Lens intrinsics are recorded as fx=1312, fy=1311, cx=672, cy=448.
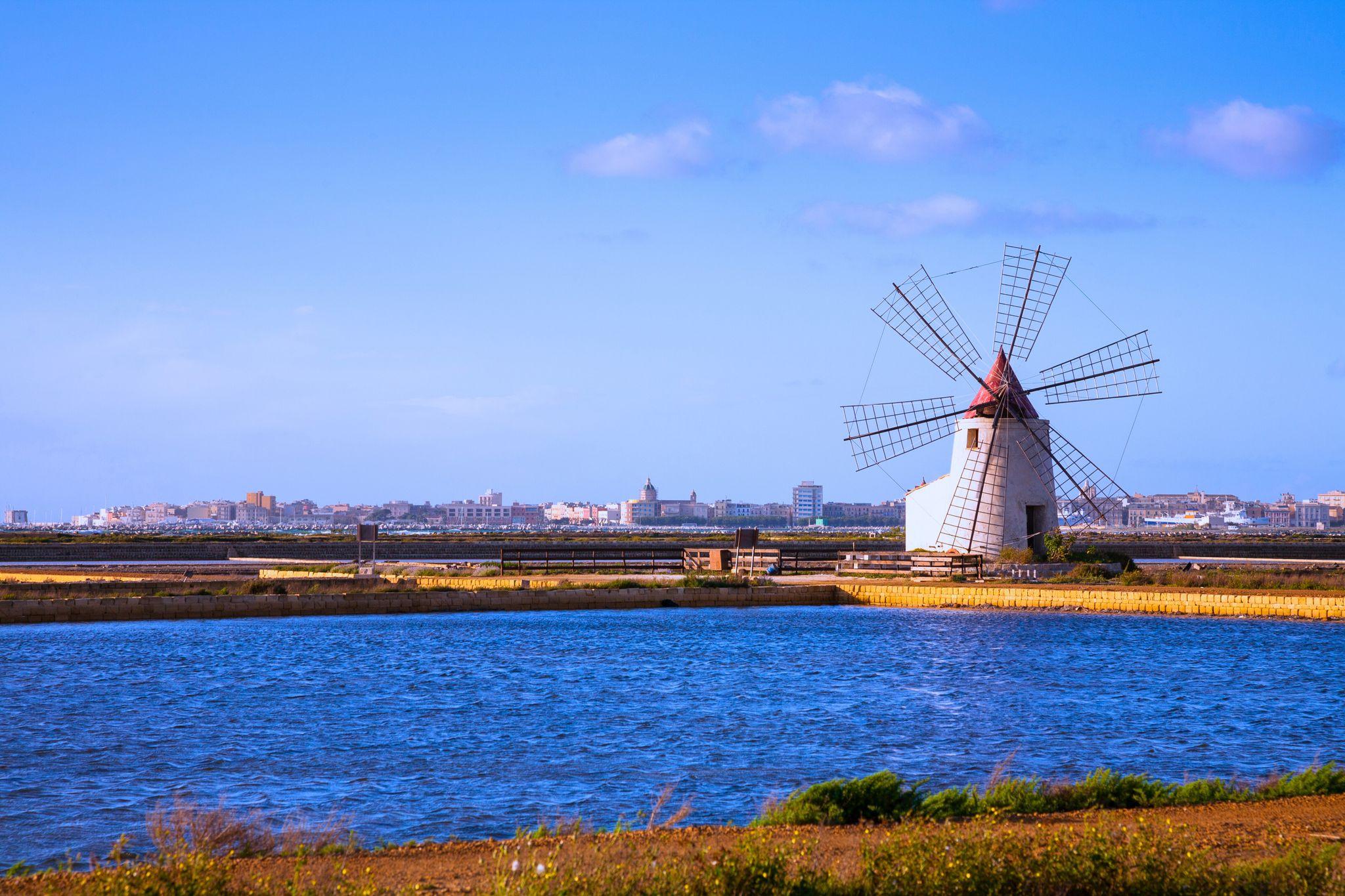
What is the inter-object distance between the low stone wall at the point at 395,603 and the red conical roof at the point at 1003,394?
6.52m

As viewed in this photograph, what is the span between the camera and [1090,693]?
577 inches

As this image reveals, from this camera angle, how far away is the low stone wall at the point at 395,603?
2214 centimetres

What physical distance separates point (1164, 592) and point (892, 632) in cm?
551

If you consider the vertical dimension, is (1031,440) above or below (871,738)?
above

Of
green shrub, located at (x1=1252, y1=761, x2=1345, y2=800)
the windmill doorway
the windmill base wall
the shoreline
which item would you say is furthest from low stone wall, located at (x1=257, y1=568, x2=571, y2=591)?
the shoreline

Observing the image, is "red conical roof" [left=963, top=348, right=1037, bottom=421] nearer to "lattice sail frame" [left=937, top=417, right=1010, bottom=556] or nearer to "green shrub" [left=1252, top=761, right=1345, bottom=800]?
"lattice sail frame" [left=937, top=417, right=1010, bottom=556]

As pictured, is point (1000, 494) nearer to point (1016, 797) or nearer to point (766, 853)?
point (1016, 797)

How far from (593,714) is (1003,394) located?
19918mm

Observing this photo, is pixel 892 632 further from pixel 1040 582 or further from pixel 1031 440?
pixel 1031 440

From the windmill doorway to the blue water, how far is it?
7467mm

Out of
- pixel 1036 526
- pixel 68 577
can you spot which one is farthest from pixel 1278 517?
pixel 68 577

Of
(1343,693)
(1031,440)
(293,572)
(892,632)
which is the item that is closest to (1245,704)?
(1343,693)

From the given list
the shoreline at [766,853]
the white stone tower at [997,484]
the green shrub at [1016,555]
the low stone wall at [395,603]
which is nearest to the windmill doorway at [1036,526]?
the white stone tower at [997,484]

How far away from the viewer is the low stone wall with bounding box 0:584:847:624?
2214 centimetres
